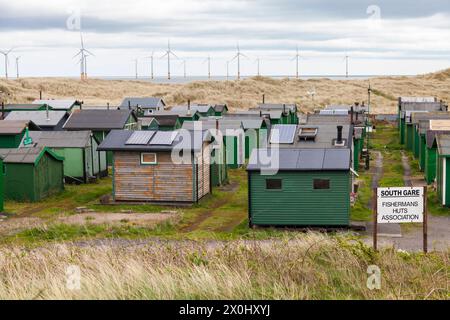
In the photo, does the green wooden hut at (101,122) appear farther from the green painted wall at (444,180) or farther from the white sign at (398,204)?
the white sign at (398,204)

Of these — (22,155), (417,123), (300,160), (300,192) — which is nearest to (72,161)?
(22,155)

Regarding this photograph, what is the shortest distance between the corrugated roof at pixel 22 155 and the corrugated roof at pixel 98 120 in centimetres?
1153

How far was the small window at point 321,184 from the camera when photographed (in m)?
29.1

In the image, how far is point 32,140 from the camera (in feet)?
144

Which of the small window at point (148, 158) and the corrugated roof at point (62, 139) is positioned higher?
the corrugated roof at point (62, 139)

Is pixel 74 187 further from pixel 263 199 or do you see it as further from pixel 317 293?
pixel 317 293

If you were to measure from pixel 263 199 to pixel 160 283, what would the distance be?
19024mm

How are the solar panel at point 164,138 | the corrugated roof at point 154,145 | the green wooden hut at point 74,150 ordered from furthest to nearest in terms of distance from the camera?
the green wooden hut at point 74,150, the solar panel at point 164,138, the corrugated roof at point 154,145

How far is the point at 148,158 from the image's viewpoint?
35.7 metres

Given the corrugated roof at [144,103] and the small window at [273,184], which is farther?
the corrugated roof at [144,103]

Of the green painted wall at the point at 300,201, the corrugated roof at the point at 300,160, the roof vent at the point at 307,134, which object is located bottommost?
the green painted wall at the point at 300,201

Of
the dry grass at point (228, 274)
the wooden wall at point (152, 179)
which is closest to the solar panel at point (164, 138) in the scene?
the wooden wall at point (152, 179)

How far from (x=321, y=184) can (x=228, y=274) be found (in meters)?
18.3

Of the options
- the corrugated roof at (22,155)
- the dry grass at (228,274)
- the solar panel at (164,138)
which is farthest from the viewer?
the corrugated roof at (22,155)
